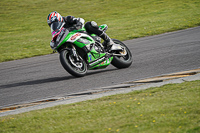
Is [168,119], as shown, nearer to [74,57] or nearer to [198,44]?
[74,57]

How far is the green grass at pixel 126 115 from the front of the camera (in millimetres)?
3855

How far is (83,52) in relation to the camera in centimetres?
815

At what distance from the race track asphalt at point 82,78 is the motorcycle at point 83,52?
0.75 ft

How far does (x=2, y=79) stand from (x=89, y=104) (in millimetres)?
4720

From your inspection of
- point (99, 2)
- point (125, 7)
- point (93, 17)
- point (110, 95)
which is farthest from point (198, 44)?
point (99, 2)

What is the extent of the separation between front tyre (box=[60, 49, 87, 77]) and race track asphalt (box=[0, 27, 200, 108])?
163 mm

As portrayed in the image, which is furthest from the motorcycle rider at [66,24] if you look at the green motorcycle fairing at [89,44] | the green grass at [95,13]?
the green grass at [95,13]

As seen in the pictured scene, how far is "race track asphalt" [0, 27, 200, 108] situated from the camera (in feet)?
22.9

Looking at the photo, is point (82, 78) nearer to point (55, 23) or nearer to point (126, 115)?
point (55, 23)

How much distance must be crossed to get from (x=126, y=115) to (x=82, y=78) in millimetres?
3627

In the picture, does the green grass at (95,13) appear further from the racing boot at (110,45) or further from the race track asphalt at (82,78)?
the racing boot at (110,45)

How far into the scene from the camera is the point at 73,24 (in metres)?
8.21

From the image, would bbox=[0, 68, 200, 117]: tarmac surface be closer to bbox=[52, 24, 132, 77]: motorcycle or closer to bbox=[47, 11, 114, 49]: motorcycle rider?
bbox=[52, 24, 132, 77]: motorcycle

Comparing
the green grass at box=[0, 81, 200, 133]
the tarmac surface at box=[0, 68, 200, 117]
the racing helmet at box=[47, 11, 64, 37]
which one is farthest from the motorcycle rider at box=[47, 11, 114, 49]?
the green grass at box=[0, 81, 200, 133]
